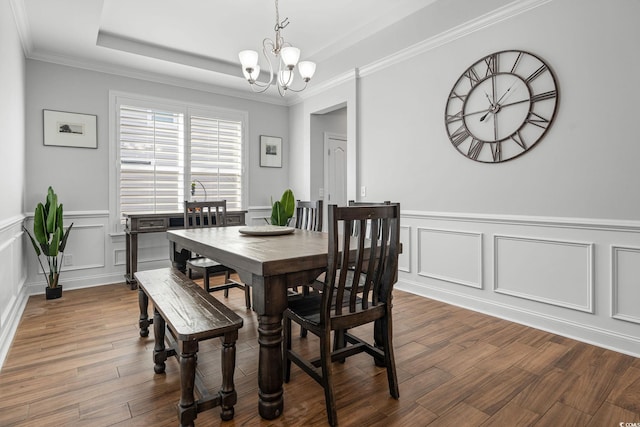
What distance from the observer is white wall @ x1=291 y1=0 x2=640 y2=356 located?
2.42 metres

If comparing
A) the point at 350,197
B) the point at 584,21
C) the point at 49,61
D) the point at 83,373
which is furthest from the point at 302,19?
the point at 83,373

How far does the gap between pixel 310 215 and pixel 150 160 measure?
8.38 ft

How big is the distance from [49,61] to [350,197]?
380cm

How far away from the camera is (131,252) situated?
4086 millimetres

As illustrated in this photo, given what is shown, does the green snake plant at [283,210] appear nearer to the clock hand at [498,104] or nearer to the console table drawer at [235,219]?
the console table drawer at [235,219]

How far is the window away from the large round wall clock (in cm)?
318

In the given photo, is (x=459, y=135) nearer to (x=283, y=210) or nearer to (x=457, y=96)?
(x=457, y=96)

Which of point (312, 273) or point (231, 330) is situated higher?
point (312, 273)

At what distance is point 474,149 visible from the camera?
325 cm

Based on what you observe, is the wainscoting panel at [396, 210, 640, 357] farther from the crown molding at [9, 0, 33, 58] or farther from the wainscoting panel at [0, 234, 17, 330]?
the crown molding at [9, 0, 33, 58]

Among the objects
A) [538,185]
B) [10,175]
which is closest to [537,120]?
[538,185]

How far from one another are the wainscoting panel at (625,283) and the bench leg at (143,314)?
329 centimetres

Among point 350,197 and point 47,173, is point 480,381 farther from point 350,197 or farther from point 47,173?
point 47,173

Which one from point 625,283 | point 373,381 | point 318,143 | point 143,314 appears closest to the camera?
point 373,381
